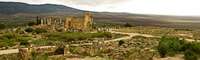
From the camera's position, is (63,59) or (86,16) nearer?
(63,59)

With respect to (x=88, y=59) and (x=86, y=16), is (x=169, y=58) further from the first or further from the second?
(x=86, y=16)

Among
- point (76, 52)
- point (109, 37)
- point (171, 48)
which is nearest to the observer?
point (171, 48)

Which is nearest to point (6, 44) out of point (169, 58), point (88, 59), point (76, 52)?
point (76, 52)

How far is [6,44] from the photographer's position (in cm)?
5828

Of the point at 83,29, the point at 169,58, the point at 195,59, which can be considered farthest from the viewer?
the point at 83,29

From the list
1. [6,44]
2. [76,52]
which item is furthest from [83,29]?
[76,52]

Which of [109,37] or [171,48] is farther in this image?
[109,37]

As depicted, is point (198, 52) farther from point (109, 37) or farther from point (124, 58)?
point (109, 37)

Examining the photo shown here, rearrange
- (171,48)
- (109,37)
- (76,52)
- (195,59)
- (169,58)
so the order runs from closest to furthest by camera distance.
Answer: (195,59) < (169,58) < (171,48) < (76,52) < (109,37)

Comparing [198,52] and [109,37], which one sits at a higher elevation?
[198,52]

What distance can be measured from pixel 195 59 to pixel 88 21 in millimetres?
65818

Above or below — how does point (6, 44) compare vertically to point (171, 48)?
below

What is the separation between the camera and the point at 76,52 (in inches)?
1704

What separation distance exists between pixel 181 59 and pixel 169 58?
1127 mm
